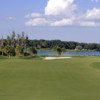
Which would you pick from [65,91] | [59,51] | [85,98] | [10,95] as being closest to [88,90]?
[65,91]

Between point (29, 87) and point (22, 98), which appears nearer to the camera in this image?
point (22, 98)

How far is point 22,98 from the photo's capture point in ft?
54.2

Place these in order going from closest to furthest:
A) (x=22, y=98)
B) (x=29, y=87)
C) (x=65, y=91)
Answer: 1. (x=22, y=98)
2. (x=65, y=91)
3. (x=29, y=87)

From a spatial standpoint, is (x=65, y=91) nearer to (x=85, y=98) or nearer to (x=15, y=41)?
(x=85, y=98)

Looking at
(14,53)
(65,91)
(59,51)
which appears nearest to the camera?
(65,91)

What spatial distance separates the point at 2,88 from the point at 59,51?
9278 centimetres

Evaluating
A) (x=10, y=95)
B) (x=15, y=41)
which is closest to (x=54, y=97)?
(x=10, y=95)

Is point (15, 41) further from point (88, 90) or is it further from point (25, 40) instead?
point (88, 90)

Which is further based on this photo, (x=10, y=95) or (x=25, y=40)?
(x=25, y=40)

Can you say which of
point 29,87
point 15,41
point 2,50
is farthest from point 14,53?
point 29,87

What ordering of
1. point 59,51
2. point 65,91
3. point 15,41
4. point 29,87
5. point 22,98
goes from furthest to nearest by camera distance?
point 15,41 < point 59,51 < point 29,87 < point 65,91 < point 22,98

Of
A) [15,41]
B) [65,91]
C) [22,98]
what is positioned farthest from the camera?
[15,41]

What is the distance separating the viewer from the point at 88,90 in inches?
781

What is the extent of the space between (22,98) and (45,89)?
3482 mm
